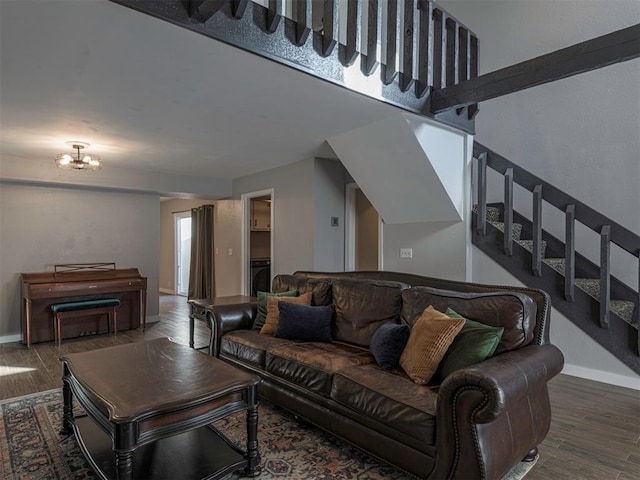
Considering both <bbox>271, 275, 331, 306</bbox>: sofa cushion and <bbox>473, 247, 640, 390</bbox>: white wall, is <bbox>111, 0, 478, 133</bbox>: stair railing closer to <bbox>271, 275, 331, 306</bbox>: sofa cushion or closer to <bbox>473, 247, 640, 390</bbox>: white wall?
<bbox>271, 275, 331, 306</bbox>: sofa cushion

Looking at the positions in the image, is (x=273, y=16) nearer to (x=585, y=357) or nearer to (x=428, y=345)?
(x=428, y=345)

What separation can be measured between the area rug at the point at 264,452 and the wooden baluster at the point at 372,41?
2587mm

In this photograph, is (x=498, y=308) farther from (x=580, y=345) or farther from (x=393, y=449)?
(x=580, y=345)

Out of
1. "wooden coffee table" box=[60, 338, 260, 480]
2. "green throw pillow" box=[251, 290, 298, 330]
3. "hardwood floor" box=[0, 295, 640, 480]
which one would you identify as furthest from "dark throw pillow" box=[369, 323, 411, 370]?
"green throw pillow" box=[251, 290, 298, 330]

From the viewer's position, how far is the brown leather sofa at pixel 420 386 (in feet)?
5.36

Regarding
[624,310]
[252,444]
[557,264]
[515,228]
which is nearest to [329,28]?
[252,444]

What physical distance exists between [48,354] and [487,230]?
5036 millimetres

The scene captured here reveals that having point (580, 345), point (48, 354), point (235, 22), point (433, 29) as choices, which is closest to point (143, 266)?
point (48, 354)

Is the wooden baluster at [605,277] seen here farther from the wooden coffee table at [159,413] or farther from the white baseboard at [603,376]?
the wooden coffee table at [159,413]

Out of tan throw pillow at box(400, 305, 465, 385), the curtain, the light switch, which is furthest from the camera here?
the curtain

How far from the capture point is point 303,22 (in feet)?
7.91

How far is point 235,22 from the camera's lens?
216 cm

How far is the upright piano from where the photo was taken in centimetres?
462

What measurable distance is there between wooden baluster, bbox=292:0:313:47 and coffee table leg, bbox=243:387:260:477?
212 cm
